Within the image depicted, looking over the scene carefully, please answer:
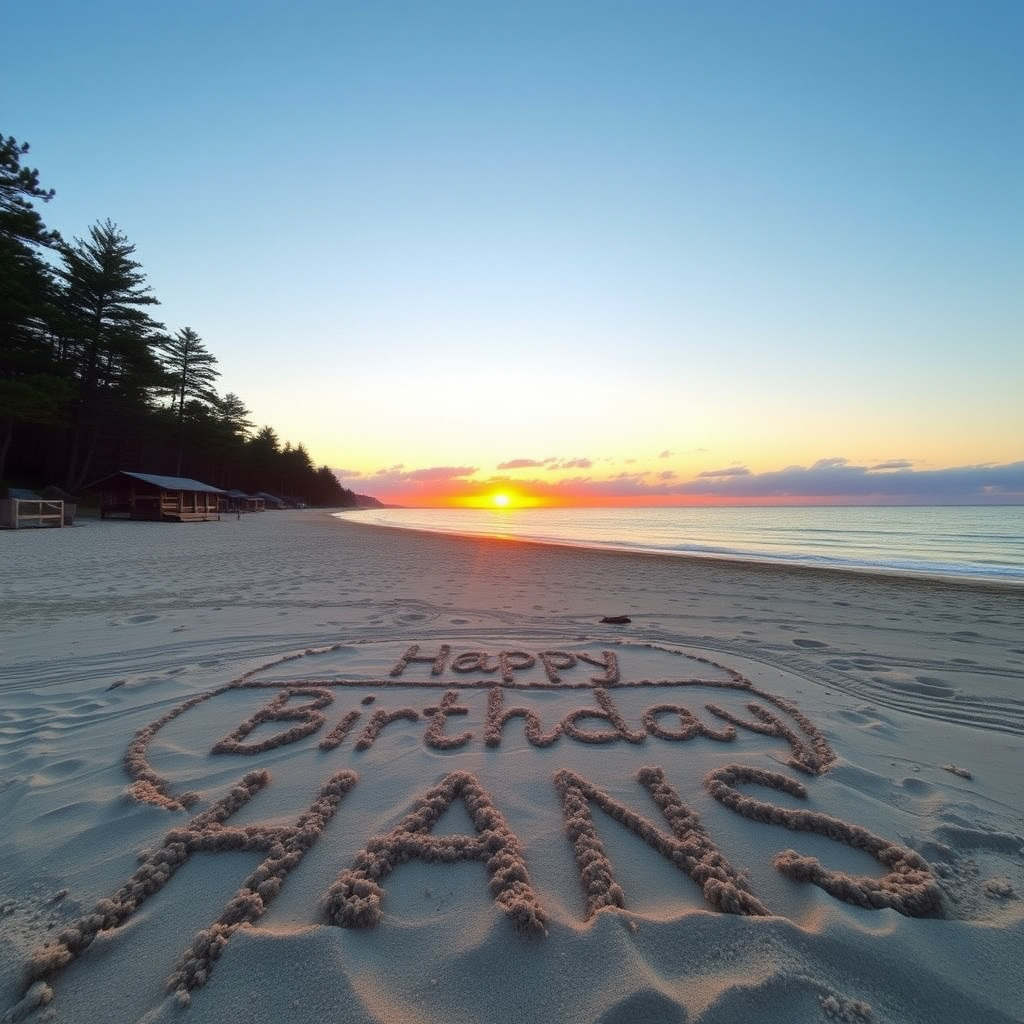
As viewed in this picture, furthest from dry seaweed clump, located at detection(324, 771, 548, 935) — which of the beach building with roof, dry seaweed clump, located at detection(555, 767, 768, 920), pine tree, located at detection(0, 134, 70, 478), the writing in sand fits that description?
the beach building with roof

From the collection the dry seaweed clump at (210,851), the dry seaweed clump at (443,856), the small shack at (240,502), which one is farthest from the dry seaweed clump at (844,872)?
the small shack at (240,502)

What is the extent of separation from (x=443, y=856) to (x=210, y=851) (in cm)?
97

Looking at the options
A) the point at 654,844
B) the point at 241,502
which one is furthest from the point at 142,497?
the point at 654,844

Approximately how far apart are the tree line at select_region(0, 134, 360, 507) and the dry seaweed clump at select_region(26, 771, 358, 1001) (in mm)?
30773

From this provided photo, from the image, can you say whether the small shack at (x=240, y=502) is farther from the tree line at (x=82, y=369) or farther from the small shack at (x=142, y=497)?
the small shack at (x=142, y=497)

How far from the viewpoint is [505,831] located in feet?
6.81

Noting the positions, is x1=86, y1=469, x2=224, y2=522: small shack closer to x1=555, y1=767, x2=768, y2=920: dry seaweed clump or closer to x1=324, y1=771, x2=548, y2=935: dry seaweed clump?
x1=324, y1=771, x2=548, y2=935: dry seaweed clump

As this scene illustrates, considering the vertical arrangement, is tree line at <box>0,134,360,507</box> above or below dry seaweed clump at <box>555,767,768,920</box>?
above

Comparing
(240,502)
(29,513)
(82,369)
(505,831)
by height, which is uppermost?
(82,369)

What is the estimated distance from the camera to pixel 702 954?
5.03 feet

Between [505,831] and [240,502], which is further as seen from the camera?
[240,502]

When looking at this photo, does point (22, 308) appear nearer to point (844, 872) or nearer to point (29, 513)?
point (29, 513)

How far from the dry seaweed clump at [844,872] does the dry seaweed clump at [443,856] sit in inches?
42.2

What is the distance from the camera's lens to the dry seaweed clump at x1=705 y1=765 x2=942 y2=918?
5.82 feet
